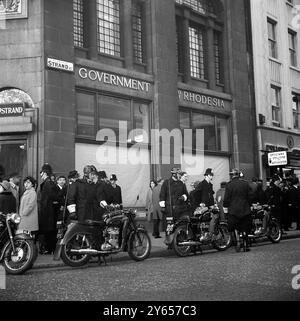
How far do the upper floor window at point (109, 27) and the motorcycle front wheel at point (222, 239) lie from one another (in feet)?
25.8

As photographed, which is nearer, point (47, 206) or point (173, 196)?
point (47, 206)

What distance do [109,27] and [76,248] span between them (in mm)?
9992

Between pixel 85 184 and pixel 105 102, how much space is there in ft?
21.8

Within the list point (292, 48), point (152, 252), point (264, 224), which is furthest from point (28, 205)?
point (292, 48)

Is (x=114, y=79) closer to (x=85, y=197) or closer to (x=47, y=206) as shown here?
(x=47, y=206)

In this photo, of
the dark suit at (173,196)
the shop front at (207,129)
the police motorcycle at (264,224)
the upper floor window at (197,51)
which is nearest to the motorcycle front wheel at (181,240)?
the dark suit at (173,196)

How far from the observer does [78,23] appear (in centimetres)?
1656

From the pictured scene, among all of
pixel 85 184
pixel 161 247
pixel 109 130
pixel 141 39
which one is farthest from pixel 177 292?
pixel 141 39

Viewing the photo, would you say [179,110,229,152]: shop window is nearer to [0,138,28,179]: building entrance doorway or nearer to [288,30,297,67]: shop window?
[0,138,28,179]: building entrance doorway

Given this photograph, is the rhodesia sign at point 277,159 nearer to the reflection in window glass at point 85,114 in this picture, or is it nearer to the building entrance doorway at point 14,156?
the reflection in window glass at point 85,114

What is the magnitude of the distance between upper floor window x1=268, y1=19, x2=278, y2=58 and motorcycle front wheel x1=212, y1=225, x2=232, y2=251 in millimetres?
14821

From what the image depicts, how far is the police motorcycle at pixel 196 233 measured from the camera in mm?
11375

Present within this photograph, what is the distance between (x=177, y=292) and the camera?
6.58 meters
